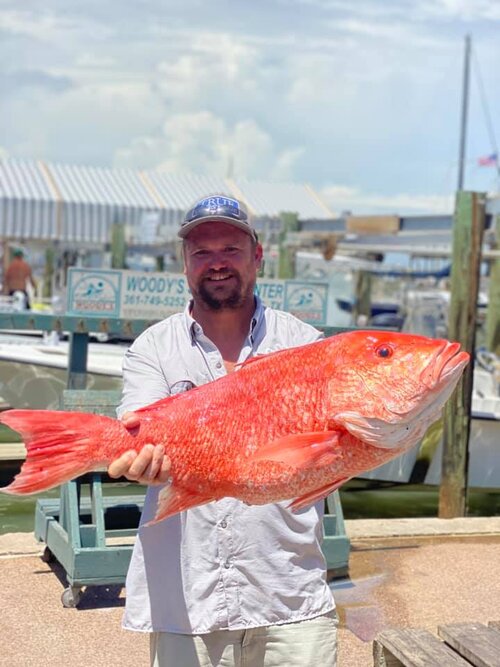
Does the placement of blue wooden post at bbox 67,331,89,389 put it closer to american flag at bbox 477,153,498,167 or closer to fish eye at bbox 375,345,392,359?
fish eye at bbox 375,345,392,359

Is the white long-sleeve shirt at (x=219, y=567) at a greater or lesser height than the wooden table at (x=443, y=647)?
greater

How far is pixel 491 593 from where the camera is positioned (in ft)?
18.7

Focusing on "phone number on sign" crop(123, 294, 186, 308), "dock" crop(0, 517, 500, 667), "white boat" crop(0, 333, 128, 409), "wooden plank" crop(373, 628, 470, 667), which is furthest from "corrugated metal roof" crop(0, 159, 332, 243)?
"wooden plank" crop(373, 628, 470, 667)

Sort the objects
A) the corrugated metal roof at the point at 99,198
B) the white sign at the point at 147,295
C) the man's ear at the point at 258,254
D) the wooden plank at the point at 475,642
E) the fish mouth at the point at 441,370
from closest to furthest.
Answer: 1. the fish mouth at the point at 441,370
2. the man's ear at the point at 258,254
3. the wooden plank at the point at 475,642
4. the white sign at the point at 147,295
5. the corrugated metal roof at the point at 99,198

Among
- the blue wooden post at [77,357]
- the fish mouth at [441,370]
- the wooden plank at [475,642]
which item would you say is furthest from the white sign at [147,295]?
the fish mouth at [441,370]

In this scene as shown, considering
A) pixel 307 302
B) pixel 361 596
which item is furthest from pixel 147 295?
pixel 361 596

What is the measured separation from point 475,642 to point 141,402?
1599 mm

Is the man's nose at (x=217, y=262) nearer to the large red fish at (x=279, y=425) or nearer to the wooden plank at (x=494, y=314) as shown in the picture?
the large red fish at (x=279, y=425)

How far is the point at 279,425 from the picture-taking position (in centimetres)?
243

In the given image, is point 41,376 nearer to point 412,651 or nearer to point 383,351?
point 412,651

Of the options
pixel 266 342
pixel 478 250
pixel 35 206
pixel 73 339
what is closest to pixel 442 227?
pixel 478 250

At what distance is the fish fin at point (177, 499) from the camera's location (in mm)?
2496

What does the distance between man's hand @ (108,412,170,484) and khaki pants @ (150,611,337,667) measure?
0.58 meters

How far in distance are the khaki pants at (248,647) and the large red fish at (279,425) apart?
488 mm
